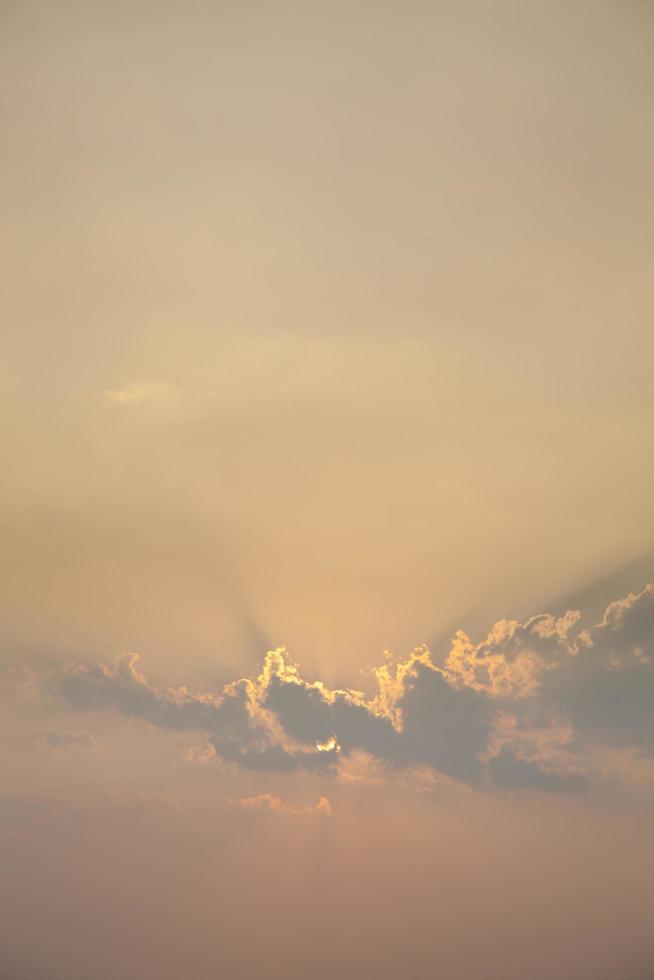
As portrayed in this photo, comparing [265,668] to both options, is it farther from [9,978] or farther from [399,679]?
[9,978]

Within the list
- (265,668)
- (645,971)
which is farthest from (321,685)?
(645,971)

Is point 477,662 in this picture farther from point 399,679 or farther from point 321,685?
point 321,685

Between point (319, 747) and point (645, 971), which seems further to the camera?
point (319, 747)

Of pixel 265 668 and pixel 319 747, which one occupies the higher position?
pixel 265 668

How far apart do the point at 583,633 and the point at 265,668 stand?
13.8 m

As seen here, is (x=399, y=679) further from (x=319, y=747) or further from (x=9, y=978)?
(x=9, y=978)

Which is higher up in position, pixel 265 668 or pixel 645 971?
pixel 265 668

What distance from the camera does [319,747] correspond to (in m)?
25.9

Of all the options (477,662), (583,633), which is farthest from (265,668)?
(583,633)

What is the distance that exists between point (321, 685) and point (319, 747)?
2943 mm

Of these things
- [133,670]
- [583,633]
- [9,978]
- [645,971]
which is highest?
[133,670]

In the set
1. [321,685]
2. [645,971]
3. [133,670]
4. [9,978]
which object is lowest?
[645,971]

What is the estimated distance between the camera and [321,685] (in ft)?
83.3

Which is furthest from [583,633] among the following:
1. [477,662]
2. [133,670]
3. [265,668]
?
[133,670]
